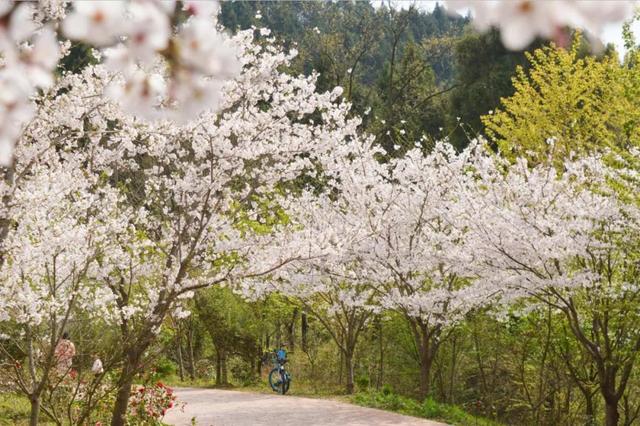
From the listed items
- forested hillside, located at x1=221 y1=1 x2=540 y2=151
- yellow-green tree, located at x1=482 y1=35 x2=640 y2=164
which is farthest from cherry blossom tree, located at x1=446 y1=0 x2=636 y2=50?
forested hillside, located at x1=221 y1=1 x2=540 y2=151

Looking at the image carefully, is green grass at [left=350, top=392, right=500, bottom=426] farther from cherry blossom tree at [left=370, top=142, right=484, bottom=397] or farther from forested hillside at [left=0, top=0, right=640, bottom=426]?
cherry blossom tree at [left=370, top=142, right=484, bottom=397]

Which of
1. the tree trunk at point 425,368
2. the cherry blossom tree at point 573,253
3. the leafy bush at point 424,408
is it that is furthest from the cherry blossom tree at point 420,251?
the cherry blossom tree at point 573,253

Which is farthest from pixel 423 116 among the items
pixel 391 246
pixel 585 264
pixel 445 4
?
pixel 445 4

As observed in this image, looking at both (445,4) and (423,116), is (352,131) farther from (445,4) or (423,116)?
(423,116)

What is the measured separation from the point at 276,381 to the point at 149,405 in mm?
5787

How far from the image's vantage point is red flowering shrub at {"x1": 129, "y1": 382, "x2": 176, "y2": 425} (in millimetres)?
9023

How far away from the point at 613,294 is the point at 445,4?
750 centimetres

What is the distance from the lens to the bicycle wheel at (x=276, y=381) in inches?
580

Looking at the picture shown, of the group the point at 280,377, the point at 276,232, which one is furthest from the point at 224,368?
the point at 276,232

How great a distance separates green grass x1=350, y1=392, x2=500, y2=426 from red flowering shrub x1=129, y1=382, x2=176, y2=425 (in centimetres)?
416

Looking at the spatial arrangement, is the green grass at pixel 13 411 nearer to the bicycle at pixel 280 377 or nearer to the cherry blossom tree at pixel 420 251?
the bicycle at pixel 280 377

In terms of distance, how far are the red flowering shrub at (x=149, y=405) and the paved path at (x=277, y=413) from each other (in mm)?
976

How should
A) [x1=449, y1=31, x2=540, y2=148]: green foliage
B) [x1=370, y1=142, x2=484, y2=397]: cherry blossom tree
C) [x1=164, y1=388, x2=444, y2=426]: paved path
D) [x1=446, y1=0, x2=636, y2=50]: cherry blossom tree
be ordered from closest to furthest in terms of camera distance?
[x1=446, y1=0, x2=636, y2=50]: cherry blossom tree → [x1=164, y1=388, x2=444, y2=426]: paved path → [x1=370, y1=142, x2=484, y2=397]: cherry blossom tree → [x1=449, y1=31, x2=540, y2=148]: green foliage

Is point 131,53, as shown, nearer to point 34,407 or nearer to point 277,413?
point 34,407
